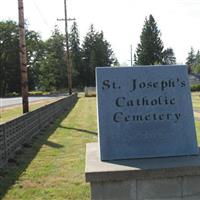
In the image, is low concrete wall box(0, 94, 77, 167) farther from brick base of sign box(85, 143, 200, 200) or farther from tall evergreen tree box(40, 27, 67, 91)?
tall evergreen tree box(40, 27, 67, 91)

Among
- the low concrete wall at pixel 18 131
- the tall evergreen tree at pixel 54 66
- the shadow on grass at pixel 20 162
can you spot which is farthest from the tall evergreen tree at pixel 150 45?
the shadow on grass at pixel 20 162

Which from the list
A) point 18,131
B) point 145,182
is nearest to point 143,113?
point 145,182

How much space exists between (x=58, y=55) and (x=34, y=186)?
116016 mm

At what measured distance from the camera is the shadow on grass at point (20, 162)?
8772mm

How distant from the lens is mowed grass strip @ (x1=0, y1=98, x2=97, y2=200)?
25.7 ft

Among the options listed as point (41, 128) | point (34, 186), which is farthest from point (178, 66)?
point (41, 128)

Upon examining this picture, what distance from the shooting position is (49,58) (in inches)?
4609

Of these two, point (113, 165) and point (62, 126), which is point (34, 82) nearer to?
point (62, 126)

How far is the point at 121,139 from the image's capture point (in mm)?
5996

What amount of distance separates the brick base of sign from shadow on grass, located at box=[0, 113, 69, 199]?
2.83m

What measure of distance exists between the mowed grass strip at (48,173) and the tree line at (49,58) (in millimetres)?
93981

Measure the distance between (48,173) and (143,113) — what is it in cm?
396

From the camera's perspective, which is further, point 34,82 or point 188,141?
point 34,82

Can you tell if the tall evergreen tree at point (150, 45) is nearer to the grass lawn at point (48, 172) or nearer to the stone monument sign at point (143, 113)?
the grass lawn at point (48, 172)
